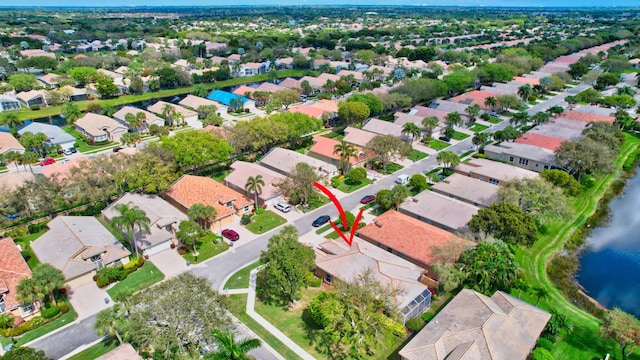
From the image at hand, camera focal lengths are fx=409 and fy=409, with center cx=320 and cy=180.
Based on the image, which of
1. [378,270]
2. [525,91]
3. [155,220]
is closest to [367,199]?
[378,270]

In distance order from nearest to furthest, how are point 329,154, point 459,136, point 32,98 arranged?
point 329,154, point 459,136, point 32,98

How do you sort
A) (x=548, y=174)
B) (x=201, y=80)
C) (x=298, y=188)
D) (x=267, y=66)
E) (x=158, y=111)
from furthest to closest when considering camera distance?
1. (x=267, y=66)
2. (x=201, y=80)
3. (x=158, y=111)
4. (x=548, y=174)
5. (x=298, y=188)

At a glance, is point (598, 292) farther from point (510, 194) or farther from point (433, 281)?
point (433, 281)

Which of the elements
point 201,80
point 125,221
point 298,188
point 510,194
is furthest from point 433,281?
point 201,80

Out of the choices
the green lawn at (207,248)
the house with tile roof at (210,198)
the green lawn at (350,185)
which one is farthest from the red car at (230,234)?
the green lawn at (350,185)

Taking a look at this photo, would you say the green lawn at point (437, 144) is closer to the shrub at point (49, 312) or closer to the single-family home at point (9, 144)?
the shrub at point (49, 312)

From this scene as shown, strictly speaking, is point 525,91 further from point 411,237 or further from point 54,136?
point 54,136

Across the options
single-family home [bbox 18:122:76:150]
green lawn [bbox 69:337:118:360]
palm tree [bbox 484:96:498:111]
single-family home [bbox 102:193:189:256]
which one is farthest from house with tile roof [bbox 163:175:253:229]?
palm tree [bbox 484:96:498:111]
